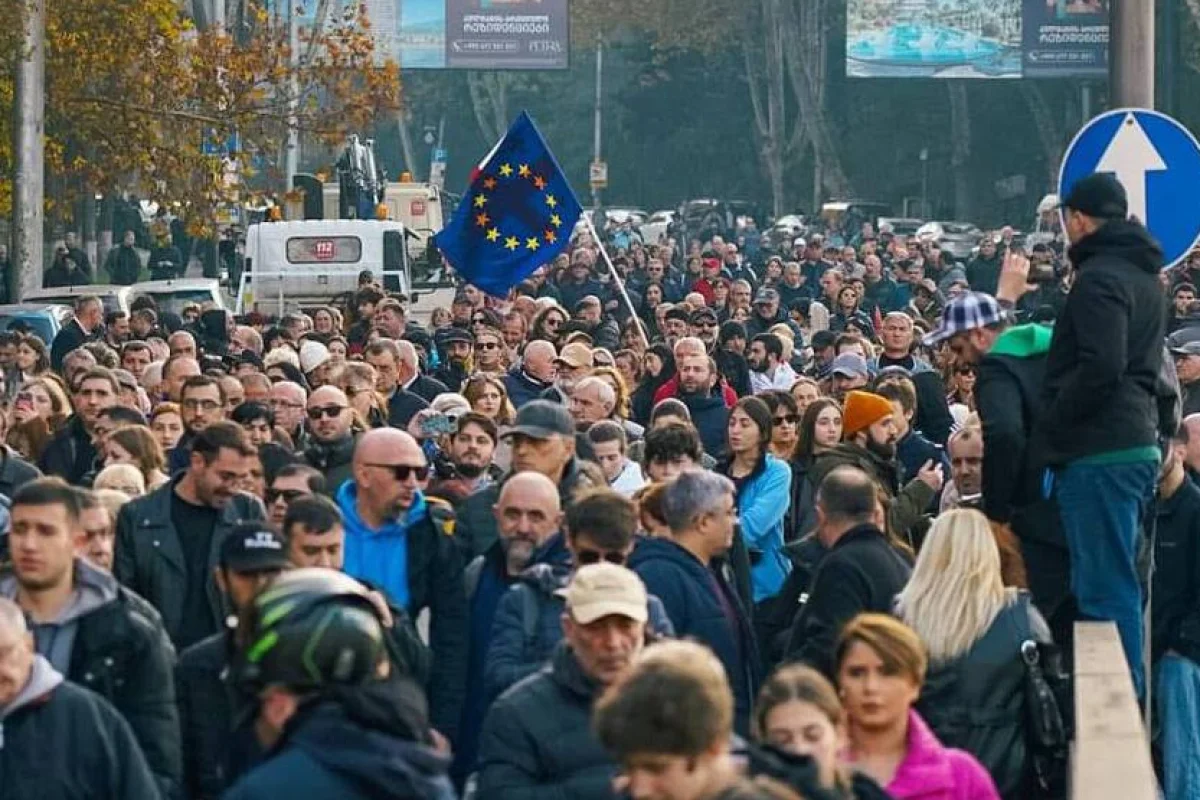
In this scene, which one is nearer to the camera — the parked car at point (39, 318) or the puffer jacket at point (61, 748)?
the puffer jacket at point (61, 748)

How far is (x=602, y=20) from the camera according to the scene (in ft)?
292

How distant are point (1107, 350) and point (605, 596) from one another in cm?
249

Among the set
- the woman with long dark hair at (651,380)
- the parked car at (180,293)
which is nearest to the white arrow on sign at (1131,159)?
the woman with long dark hair at (651,380)

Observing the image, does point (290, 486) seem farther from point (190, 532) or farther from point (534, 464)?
point (534, 464)

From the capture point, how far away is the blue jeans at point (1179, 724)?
1142cm

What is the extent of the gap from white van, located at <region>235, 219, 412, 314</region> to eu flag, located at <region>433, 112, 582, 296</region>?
15450 millimetres

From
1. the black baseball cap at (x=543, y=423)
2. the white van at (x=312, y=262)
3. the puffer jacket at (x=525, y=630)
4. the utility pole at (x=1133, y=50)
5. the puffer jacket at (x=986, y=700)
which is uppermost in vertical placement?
the utility pole at (x=1133, y=50)

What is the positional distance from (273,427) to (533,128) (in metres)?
8.48

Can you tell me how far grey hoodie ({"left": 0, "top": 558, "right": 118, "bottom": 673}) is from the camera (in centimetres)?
837

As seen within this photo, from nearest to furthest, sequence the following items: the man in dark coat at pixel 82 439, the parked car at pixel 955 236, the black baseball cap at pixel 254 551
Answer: the black baseball cap at pixel 254 551
the man in dark coat at pixel 82 439
the parked car at pixel 955 236

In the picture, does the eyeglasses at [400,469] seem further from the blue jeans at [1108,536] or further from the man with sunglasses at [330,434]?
the man with sunglasses at [330,434]

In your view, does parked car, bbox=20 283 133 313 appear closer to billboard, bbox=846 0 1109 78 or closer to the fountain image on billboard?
billboard, bbox=846 0 1109 78

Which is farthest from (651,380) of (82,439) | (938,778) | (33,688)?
(33,688)

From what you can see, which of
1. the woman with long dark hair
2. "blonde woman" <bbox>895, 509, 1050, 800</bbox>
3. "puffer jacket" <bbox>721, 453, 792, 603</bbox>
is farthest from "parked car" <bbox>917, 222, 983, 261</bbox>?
"blonde woman" <bbox>895, 509, 1050, 800</bbox>
